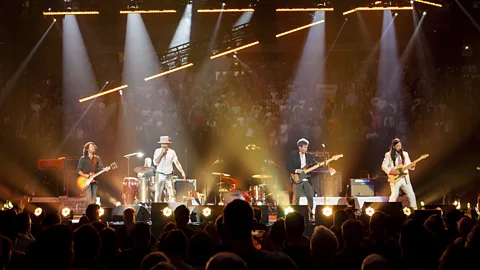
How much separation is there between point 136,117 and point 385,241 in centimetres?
1464

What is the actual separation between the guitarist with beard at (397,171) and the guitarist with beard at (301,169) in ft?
6.58

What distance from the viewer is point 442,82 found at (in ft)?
62.7

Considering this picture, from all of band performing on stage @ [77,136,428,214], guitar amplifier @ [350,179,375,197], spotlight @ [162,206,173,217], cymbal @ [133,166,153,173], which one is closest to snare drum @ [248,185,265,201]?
band performing on stage @ [77,136,428,214]

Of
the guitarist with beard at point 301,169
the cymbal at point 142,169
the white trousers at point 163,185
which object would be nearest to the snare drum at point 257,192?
the guitarist with beard at point 301,169

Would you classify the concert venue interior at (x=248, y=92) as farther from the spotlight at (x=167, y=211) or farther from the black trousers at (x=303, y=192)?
the spotlight at (x=167, y=211)

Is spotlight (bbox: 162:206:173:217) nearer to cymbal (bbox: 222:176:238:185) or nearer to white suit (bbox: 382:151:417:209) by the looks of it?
cymbal (bbox: 222:176:238:185)

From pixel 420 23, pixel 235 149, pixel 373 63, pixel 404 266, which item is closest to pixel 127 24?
pixel 235 149

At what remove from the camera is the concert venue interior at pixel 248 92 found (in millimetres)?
18219

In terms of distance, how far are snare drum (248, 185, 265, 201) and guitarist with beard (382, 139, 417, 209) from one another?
411cm

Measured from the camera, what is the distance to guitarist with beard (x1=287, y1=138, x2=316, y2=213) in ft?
43.8

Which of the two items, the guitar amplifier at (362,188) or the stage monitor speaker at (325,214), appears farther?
the guitar amplifier at (362,188)

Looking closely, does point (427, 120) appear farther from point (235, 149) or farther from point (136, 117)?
point (136, 117)

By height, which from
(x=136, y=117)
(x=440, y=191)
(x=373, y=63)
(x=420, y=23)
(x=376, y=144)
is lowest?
(x=440, y=191)

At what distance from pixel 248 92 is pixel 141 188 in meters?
5.94
